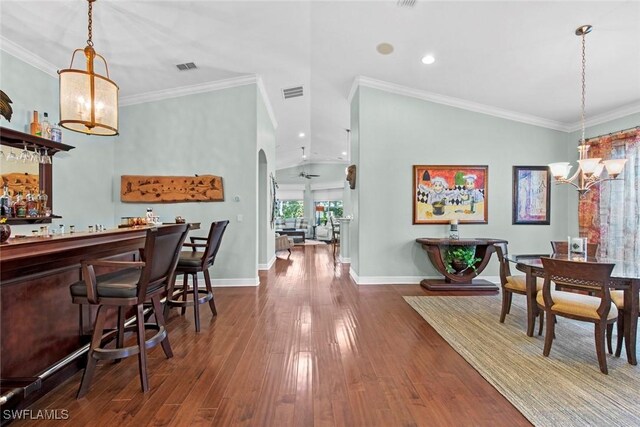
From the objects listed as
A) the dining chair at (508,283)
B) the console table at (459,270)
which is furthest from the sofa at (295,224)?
the dining chair at (508,283)

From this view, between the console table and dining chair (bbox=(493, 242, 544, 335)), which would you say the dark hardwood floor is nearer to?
dining chair (bbox=(493, 242, 544, 335))

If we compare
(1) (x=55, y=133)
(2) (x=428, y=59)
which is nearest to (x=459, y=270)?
(2) (x=428, y=59)

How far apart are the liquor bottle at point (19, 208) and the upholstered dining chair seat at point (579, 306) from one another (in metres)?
5.30

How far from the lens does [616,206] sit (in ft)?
14.9

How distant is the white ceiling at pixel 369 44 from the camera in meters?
3.12

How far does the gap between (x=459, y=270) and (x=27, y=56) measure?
255 inches

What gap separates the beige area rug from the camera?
190cm

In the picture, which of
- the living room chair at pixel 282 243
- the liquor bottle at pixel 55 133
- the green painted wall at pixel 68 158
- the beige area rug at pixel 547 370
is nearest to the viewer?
the beige area rug at pixel 547 370

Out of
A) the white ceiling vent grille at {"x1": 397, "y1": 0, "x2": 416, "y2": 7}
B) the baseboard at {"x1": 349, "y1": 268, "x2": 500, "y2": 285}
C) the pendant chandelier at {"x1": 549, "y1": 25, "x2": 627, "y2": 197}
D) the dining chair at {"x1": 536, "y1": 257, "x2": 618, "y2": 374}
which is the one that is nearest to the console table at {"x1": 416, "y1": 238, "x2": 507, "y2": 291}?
the baseboard at {"x1": 349, "y1": 268, "x2": 500, "y2": 285}

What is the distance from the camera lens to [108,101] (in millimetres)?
2658

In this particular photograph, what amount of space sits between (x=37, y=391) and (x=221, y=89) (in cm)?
449

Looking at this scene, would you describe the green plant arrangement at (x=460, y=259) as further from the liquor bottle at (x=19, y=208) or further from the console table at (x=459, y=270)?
the liquor bottle at (x=19, y=208)

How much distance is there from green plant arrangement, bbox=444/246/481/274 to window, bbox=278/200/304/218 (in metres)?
9.24
